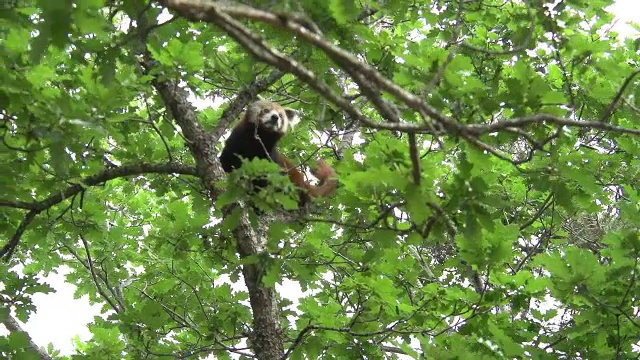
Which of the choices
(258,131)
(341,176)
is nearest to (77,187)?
(341,176)

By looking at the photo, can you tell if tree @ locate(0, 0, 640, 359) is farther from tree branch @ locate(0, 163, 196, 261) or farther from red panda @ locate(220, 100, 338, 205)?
red panda @ locate(220, 100, 338, 205)

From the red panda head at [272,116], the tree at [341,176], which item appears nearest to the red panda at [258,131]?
the red panda head at [272,116]

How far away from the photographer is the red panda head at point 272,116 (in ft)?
30.0

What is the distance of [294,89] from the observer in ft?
21.5

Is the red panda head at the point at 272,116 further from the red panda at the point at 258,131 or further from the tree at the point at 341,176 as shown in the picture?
the tree at the point at 341,176

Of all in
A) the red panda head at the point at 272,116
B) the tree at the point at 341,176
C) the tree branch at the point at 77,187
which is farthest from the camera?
the red panda head at the point at 272,116

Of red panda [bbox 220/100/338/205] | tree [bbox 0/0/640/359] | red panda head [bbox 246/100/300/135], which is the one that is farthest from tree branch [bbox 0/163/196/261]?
red panda head [bbox 246/100/300/135]

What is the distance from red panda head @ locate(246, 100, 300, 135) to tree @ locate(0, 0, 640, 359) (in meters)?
1.41

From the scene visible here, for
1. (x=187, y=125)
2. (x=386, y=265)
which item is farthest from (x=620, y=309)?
(x=187, y=125)

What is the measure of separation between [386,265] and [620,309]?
5.86 feet

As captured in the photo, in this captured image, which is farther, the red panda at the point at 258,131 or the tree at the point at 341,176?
the red panda at the point at 258,131

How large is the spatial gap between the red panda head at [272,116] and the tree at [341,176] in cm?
141

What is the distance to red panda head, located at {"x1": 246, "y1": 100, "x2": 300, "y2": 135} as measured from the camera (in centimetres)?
915

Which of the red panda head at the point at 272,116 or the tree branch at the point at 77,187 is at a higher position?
the red panda head at the point at 272,116
